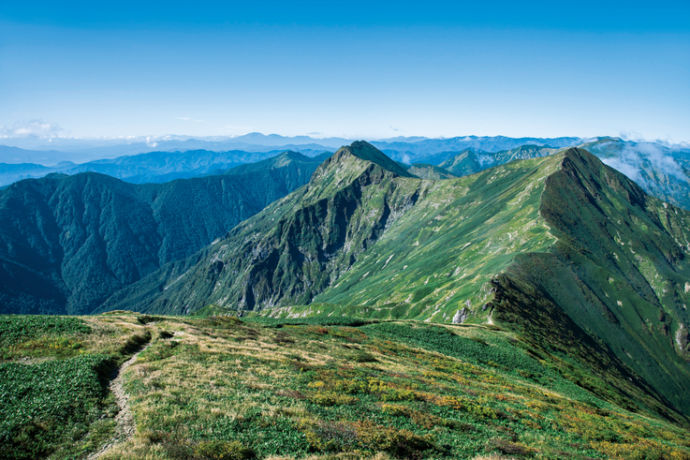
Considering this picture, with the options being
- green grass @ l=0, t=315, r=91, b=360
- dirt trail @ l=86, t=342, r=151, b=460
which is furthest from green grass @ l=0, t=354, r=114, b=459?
green grass @ l=0, t=315, r=91, b=360

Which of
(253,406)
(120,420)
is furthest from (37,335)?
(253,406)

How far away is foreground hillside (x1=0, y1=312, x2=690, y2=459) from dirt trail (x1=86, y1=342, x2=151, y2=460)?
0.42 ft

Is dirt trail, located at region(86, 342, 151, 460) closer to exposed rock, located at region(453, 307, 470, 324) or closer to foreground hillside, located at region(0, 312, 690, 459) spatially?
foreground hillside, located at region(0, 312, 690, 459)

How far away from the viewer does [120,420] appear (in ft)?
71.6

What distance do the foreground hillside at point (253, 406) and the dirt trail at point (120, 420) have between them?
0.13 meters

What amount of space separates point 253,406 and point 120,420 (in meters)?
8.49

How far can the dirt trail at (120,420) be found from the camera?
18625 millimetres

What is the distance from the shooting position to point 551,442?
26766 millimetres

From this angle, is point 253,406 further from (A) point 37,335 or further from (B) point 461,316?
(B) point 461,316

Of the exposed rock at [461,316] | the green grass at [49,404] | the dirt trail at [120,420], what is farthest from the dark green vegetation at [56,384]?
the exposed rock at [461,316]

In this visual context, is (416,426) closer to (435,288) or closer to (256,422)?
(256,422)

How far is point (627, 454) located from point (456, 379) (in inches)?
776

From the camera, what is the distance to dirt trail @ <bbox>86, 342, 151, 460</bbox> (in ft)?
61.1

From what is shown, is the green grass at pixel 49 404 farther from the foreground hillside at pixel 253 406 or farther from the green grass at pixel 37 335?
the green grass at pixel 37 335
